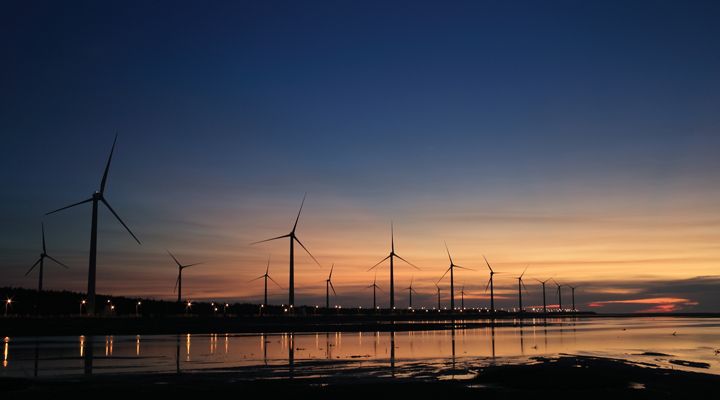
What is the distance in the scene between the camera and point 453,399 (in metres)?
23.6

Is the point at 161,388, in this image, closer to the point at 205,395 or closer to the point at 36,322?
the point at 205,395

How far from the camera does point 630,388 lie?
1059 inches

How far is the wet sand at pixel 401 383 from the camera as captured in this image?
984 inches

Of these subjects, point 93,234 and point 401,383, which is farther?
point 93,234

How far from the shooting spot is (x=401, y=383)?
2788 cm

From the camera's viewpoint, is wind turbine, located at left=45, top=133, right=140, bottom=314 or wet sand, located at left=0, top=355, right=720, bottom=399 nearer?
wet sand, located at left=0, top=355, right=720, bottom=399

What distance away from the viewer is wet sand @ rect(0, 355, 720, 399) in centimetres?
2500

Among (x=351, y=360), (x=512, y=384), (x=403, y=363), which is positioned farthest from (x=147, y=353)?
(x=512, y=384)

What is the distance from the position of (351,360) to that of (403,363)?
363 centimetres

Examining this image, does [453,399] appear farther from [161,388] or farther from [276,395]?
[161,388]

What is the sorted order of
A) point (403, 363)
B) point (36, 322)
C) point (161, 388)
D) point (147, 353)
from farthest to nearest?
point (36, 322) → point (147, 353) → point (403, 363) → point (161, 388)

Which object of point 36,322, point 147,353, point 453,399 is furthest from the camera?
point 36,322

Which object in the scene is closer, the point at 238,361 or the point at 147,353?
the point at 238,361

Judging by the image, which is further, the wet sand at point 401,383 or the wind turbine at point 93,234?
the wind turbine at point 93,234
